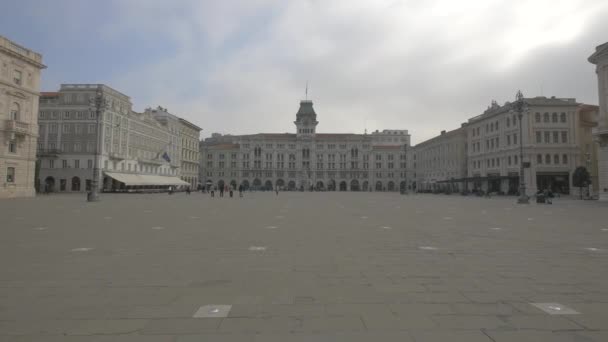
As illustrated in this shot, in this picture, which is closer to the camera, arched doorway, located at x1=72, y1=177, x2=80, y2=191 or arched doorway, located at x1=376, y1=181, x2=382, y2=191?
arched doorway, located at x1=72, y1=177, x2=80, y2=191

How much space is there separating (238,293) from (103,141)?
59.1m

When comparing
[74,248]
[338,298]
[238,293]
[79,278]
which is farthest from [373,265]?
[74,248]

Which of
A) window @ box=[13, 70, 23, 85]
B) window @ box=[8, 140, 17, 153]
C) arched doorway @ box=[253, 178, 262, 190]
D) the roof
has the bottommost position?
arched doorway @ box=[253, 178, 262, 190]

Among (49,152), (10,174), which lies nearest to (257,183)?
(49,152)

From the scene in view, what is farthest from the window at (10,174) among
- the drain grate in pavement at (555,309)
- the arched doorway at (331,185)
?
the arched doorway at (331,185)

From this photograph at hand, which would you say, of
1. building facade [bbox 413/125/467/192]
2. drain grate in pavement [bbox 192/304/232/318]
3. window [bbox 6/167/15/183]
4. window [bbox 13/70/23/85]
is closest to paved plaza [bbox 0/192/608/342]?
drain grate in pavement [bbox 192/304/232/318]

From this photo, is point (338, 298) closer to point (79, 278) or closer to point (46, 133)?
point (79, 278)

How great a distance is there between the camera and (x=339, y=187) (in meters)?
127

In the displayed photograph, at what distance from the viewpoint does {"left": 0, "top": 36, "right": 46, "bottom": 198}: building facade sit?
3575cm

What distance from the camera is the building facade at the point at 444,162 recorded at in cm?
7662

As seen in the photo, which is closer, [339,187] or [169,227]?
[169,227]

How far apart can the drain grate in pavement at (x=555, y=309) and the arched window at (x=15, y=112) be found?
4597cm

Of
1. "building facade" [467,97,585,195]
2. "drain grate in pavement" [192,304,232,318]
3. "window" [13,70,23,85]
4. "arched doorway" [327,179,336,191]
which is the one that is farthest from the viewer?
"arched doorway" [327,179,336,191]

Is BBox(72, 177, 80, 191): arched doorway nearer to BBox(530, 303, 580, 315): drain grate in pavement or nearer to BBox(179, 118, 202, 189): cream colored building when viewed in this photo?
BBox(179, 118, 202, 189): cream colored building
